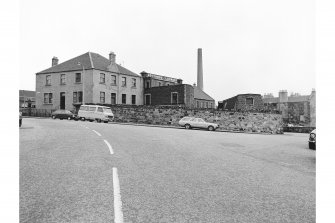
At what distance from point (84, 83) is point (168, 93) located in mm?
13886

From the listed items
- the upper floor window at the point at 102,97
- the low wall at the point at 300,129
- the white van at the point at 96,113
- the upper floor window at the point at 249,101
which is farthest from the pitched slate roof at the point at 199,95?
the white van at the point at 96,113

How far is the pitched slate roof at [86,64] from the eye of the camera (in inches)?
1669

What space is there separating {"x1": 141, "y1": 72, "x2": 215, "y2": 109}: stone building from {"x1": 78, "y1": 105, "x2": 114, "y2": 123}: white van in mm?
15446

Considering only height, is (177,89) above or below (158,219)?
above

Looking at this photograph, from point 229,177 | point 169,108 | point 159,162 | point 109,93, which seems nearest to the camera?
point 229,177

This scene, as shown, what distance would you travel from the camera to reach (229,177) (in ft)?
21.9

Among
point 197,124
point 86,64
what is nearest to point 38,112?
point 86,64

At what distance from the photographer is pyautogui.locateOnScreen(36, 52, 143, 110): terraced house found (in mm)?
41562

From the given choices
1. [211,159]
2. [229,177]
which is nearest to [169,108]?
[211,159]

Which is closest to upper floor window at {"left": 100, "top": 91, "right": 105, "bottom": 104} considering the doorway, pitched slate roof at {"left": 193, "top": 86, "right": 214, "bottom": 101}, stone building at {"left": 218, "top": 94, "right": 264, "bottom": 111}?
the doorway

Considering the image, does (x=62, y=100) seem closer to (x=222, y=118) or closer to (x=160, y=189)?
(x=222, y=118)

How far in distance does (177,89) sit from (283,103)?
101 ft

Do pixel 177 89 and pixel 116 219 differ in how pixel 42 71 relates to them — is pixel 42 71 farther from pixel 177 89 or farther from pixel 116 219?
pixel 116 219
